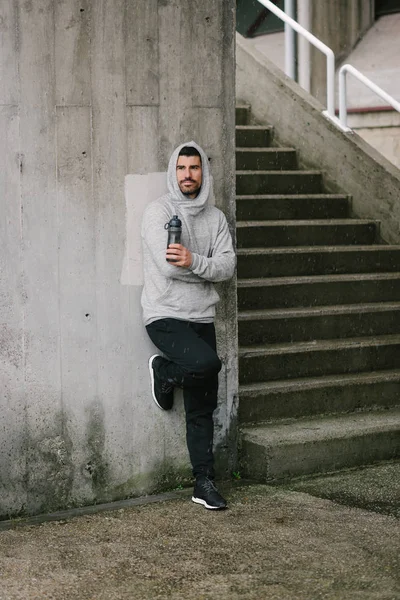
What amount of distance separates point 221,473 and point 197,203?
75.5 inches

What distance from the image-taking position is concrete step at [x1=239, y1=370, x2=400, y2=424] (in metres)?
8.44

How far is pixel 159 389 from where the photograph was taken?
7.49 metres

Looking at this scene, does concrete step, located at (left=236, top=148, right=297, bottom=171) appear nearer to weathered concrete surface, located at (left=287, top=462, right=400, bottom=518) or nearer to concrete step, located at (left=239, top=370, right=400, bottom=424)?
concrete step, located at (left=239, top=370, right=400, bottom=424)

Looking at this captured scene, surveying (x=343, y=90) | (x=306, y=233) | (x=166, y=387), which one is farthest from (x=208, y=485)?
(x=343, y=90)

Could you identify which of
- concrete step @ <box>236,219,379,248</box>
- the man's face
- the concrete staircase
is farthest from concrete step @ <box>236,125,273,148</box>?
the man's face

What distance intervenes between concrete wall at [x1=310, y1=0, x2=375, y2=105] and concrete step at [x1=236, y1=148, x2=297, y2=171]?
3276mm

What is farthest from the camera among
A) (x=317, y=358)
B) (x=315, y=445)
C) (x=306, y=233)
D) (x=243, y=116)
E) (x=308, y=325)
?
(x=243, y=116)

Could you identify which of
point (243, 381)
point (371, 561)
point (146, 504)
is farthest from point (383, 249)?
point (371, 561)

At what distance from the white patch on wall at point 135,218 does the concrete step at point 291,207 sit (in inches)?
114

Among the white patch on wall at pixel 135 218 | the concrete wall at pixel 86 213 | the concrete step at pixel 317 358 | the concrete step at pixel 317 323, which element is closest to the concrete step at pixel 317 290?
the concrete step at pixel 317 323

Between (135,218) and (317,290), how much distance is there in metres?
2.75

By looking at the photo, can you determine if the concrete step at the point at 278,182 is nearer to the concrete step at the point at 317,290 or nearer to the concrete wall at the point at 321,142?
the concrete wall at the point at 321,142

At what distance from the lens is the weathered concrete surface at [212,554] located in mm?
5770

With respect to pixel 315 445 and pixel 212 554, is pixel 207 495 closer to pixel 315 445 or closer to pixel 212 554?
pixel 212 554
